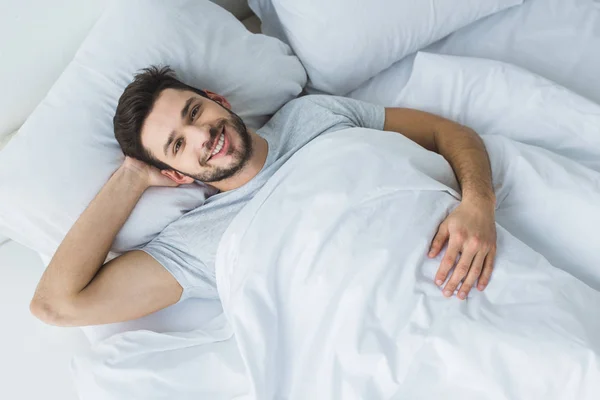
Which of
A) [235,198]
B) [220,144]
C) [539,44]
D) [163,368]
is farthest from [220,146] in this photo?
[539,44]

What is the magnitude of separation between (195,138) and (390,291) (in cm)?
51

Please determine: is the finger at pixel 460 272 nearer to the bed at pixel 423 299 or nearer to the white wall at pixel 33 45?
the bed at pixel 423 299

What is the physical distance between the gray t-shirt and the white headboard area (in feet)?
1.54

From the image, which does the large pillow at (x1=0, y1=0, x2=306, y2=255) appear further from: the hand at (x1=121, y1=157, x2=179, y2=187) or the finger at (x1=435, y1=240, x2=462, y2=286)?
the finger at (x1=435, y1=240, x2=462, y2=286)

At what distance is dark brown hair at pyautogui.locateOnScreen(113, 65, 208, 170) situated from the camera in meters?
1.15

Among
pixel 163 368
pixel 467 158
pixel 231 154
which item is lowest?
pixel 163 368

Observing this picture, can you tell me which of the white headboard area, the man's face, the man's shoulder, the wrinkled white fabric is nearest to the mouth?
the man's face

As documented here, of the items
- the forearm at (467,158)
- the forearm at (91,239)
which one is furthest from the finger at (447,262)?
the forearm at (91,239)

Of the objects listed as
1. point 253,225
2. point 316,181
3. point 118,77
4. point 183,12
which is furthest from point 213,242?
point 183,12

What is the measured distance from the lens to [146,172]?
1180 mm

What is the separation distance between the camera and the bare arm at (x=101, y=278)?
1.06m

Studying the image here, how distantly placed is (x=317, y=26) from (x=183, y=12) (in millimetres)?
313

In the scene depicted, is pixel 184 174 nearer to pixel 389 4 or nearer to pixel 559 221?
pixel 389 4

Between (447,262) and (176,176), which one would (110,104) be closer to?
(176,176)
